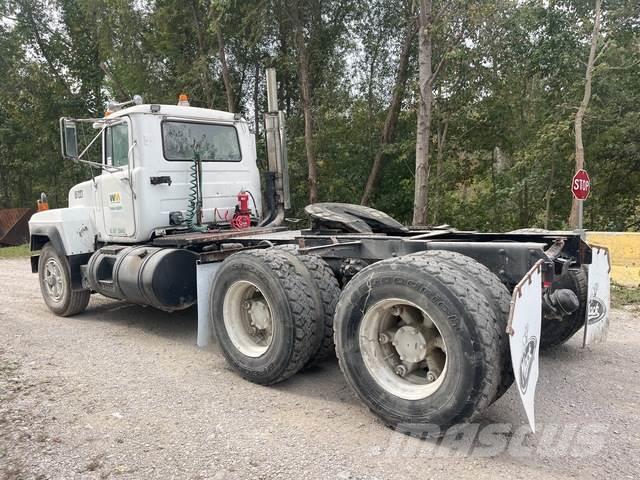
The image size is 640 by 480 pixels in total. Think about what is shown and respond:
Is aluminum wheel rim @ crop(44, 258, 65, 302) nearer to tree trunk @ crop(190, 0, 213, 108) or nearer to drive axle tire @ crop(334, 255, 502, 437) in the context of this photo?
drive axle tire @ crop(334, 255, 502, 437)

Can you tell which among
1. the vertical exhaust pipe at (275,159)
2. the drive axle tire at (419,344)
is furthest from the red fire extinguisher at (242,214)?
the drive axle tire at (419,344)

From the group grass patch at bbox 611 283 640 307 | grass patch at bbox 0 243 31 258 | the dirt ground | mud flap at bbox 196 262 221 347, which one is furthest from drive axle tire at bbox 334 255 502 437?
grass patch at bbox 0 243 31 258

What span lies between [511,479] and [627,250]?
6.94m

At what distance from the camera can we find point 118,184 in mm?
6168

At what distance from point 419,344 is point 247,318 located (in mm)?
1743

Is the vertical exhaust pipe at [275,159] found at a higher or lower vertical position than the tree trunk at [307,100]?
lower

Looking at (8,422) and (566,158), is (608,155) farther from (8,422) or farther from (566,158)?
(8,422)

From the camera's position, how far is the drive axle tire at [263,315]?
393 cm

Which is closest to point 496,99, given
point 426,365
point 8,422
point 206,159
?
point 206,159

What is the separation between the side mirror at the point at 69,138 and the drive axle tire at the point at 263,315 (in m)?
2.93

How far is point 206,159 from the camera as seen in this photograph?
640cm

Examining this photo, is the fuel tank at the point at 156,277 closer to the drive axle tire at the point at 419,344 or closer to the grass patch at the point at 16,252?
the drive axle tire at the point at 419,344

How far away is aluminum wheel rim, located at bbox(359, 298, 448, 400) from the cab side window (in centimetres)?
395

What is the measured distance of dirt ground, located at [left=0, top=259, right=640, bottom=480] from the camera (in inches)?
115
